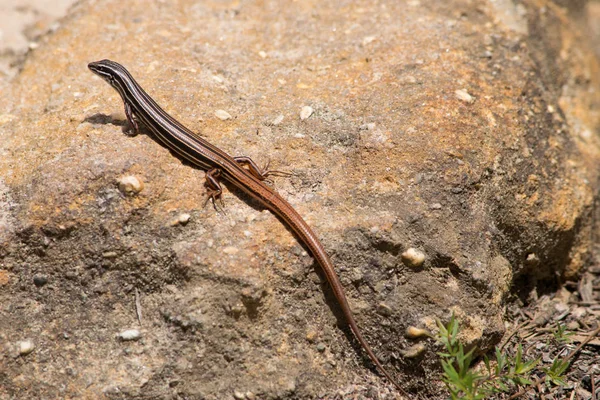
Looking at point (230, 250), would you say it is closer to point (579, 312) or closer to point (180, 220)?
point (180, 220)

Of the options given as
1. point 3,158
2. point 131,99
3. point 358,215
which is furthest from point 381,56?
point 3,158

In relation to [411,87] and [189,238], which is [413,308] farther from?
[411,87]

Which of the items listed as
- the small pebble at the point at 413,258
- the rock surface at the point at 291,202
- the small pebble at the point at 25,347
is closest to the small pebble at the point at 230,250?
the rock surface at the point at 291,202

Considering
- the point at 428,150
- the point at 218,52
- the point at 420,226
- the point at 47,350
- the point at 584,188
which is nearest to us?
the point at 47,350

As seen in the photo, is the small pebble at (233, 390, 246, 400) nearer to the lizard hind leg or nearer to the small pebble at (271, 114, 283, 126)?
the lizard hind leg

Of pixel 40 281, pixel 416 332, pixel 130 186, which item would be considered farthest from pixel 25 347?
pixel 416 332
